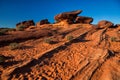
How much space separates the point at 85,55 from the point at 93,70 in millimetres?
2763

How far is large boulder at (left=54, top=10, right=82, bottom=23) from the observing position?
25.8 m

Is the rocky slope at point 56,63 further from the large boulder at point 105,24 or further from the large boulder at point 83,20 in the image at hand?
the large boulder at point 83,20

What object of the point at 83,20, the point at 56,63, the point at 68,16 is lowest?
the point at 56,63

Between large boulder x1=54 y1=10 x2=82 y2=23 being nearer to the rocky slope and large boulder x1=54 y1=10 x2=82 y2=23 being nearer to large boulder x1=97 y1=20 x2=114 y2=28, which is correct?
large boulder x1=97 y1=20 x2=114 y2=28

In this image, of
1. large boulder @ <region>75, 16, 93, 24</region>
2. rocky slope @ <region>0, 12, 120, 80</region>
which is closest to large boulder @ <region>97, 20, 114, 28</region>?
large boulder @ <region>75, 16, 93, 24</region>

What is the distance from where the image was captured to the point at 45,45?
13.5 meters

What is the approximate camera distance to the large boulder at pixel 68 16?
25.8 meters

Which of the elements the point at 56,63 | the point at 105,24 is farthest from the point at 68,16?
the point at 56,63

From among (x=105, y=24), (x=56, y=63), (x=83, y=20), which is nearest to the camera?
(x=56, y=63)

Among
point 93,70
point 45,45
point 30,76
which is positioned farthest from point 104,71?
point 45,45

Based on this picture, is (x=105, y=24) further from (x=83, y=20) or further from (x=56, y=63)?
(x=56, y=63)

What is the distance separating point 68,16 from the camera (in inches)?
1024

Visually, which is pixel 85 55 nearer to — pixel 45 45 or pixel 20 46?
pixel 45 45

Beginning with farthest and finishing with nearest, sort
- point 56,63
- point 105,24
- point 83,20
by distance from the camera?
point 83,20 → point 105,24 → point 56,63
